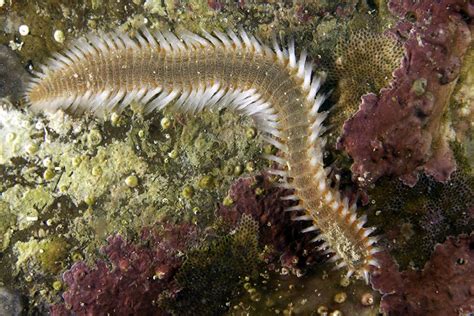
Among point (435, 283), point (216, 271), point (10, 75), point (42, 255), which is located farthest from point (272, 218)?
point (10, 75)

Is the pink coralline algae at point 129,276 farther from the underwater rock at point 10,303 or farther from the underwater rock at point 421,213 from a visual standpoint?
the underwater rock at point 421,213

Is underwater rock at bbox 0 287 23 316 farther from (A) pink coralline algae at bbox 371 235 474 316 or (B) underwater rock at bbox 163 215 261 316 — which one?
(A) pink coralline algae at bbox 371 235 474 316

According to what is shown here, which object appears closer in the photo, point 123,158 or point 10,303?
point 10,303

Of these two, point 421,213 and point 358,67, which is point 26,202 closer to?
point 358,67

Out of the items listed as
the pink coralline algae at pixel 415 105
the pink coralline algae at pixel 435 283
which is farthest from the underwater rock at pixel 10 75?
the pink coralline algae at pixel 435 283

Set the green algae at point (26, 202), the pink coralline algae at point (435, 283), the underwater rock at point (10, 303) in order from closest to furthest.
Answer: the pink coralline algae at point (435, 283), the underwater rock at point (10, 303), the green algae at point (26, 202)

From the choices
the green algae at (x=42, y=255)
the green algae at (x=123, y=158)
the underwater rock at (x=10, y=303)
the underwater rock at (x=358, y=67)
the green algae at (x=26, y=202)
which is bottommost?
the underwater rock at (x=10, y=303)

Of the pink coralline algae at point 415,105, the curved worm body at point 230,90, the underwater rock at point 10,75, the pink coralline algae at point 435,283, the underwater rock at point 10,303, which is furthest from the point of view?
the underwater rock at point 10,75
